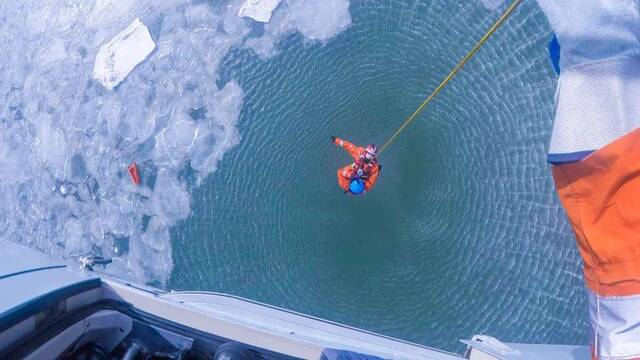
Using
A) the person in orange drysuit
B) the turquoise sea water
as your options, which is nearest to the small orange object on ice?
the turquoise sea water

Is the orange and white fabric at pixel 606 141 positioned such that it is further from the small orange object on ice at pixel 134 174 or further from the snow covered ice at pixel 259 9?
the small orange object on ice at pixel 134 174

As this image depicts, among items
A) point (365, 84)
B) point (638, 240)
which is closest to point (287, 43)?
point (365, 84)

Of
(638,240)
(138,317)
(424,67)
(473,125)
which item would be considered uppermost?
(424,67)

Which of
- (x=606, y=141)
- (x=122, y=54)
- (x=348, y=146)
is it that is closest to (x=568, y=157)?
(x=606, y=141)

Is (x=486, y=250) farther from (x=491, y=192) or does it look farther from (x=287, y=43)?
(x=287, y=43)

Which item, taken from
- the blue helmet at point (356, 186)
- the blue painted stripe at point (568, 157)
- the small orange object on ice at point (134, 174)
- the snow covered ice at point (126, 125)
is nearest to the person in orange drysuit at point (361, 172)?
the blue helmet at point (356, 186)

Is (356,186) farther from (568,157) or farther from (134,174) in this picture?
(134,174)
